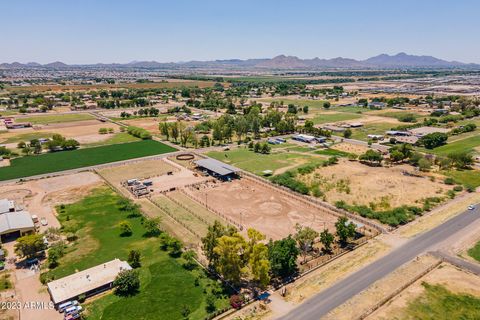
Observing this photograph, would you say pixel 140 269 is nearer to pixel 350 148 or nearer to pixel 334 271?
pixel 334 271

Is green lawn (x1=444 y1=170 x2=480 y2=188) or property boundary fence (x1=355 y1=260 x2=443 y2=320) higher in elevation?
green lawn (x1=444 y1=170 x2=480 y2=188)

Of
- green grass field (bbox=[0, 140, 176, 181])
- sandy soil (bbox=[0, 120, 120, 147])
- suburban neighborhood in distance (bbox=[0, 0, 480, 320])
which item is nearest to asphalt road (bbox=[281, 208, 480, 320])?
suburban neighborhood in distance (bbox=[0, 0, 480, 320])

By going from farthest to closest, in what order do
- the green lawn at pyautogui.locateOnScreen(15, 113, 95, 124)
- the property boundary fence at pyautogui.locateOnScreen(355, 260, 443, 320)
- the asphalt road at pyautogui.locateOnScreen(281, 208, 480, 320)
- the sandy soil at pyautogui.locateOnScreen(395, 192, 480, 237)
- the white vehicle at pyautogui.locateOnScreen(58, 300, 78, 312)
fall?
the green lawn at pyautogui.locateOnScreen(15, 113, 95, 124), the sandy soil at pyautogui.locateOnScreen(395, 192, 480, 237), the asphalt road at pyautogui.locateOnScreen(281, 208, 480, 320), the white vehicle at pyautogui.locateOnScreen(58, 300, 78, 312), the property boundary fence at pyautogui.locateOnScreen(355, 260, 443, 320)

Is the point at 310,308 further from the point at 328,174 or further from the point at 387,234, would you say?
the point at 328,174

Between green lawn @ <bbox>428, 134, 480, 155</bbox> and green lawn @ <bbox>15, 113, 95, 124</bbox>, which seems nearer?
green lawn @ <bbox>428, 134, 480, 155</bbox>

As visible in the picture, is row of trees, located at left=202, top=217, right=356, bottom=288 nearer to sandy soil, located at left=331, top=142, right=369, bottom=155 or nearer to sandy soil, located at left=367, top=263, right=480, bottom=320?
sandy soil, located at left=367, top=263, right=480, bottom=320

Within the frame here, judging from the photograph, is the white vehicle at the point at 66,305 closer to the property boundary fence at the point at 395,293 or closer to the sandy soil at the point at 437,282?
the property boundary fence at the point at 395,293

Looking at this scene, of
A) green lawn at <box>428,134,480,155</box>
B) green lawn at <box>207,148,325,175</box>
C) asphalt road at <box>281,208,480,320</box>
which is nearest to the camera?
asphalt road at <box>281,208,480,320</box>
